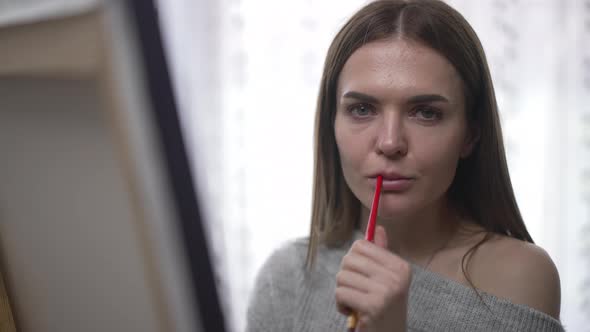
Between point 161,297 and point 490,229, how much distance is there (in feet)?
2.29

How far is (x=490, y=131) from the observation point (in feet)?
2.86

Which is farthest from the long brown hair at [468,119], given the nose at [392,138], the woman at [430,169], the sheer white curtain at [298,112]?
the sheer white curtain at [298,112]

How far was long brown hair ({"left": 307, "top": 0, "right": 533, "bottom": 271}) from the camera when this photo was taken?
820 millimetres

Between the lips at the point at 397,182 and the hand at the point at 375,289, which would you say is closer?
the hand at the point at 375,289

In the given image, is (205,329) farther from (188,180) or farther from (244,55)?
(244,55)

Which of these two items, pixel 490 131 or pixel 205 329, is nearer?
pixel 205 329

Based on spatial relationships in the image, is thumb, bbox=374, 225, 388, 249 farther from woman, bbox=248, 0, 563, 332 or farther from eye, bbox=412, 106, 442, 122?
eye, bbox=412, 106, 442, 122

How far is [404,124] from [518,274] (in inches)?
10.3

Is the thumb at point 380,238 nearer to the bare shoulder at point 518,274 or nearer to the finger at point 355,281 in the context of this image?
the finger at point 355,281

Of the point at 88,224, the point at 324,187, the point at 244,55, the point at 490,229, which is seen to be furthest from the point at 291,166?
the point at 88,224

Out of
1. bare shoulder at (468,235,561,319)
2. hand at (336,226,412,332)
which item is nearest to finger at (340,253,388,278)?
hand at (336,226,412,332)

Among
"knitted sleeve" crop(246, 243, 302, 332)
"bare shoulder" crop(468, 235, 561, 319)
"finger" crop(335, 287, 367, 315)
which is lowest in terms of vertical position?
"knitted sleeve" crop(246, 243, 302, 332)

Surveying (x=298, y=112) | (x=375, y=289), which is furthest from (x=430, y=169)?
(x=298, y=112)

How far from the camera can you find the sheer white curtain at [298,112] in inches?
63.9
